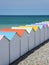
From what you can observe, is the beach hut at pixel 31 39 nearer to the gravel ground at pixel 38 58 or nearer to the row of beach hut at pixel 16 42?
the row of beach hut at pixel 16 42

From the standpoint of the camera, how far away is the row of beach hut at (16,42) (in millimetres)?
4480

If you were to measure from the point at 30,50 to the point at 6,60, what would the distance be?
1790 mm

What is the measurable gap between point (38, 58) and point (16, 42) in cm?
66

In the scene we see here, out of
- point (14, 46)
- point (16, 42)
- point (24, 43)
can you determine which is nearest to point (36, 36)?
point (24, 43)

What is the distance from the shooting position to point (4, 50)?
4.47 metres

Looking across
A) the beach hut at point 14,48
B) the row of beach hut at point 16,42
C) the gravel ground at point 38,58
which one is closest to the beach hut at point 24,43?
the row of beach hut at point 16,42

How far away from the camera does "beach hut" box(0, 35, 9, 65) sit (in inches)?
171

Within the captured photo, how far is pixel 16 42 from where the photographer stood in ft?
16.9

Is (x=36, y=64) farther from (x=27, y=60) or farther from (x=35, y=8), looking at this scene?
(x=35, y=8)

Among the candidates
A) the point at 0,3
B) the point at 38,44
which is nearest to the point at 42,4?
the point at 0,3

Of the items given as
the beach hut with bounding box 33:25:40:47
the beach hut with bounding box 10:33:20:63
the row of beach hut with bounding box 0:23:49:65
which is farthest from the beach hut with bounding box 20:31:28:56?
the beach hut with bounding box 33:25:40:47

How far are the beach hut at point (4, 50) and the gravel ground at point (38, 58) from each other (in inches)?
18.5

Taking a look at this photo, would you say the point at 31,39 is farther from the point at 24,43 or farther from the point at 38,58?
the point at 38,58

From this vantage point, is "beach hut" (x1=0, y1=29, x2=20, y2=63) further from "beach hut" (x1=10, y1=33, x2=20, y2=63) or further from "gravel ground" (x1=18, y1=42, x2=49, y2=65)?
"gravel ground" (x1=18, y1=42, x2=49, y2=65)
